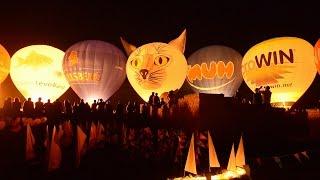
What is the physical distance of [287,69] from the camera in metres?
21.5

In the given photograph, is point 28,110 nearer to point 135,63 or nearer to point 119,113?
point 119,113

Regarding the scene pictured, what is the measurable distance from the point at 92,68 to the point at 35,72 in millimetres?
2878

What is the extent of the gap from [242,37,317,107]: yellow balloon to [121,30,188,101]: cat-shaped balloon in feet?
13.1

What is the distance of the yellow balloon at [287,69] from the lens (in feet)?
70.5

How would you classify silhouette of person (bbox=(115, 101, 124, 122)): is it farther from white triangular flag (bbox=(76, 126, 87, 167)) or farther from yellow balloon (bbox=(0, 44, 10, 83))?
yellow balloon (bbox=(0, 44, 10, 83))

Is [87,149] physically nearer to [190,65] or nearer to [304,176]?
[304,176]

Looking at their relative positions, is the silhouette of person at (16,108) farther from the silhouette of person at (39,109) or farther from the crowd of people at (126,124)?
the silhouette of person at (39,109)

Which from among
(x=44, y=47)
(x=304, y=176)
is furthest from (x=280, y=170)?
(x=44, y=47)

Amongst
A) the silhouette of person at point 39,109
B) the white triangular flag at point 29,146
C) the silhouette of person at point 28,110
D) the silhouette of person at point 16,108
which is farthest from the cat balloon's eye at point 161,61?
the white triangular flag at point 29,146

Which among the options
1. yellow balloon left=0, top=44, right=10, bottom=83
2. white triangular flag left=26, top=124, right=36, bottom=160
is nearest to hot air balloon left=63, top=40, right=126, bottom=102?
yellow balloon left=0, top=44, right=10, bottom=83

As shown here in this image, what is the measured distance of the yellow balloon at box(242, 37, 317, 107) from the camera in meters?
21.5

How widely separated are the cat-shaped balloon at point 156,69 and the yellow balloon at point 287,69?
3.99 meters

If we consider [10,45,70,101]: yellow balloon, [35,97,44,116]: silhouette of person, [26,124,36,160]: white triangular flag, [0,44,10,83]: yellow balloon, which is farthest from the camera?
[10,45,70,101]: yellow balloon

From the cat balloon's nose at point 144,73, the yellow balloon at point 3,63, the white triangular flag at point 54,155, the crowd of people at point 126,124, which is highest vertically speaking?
the yellow balloon at point 3,63
